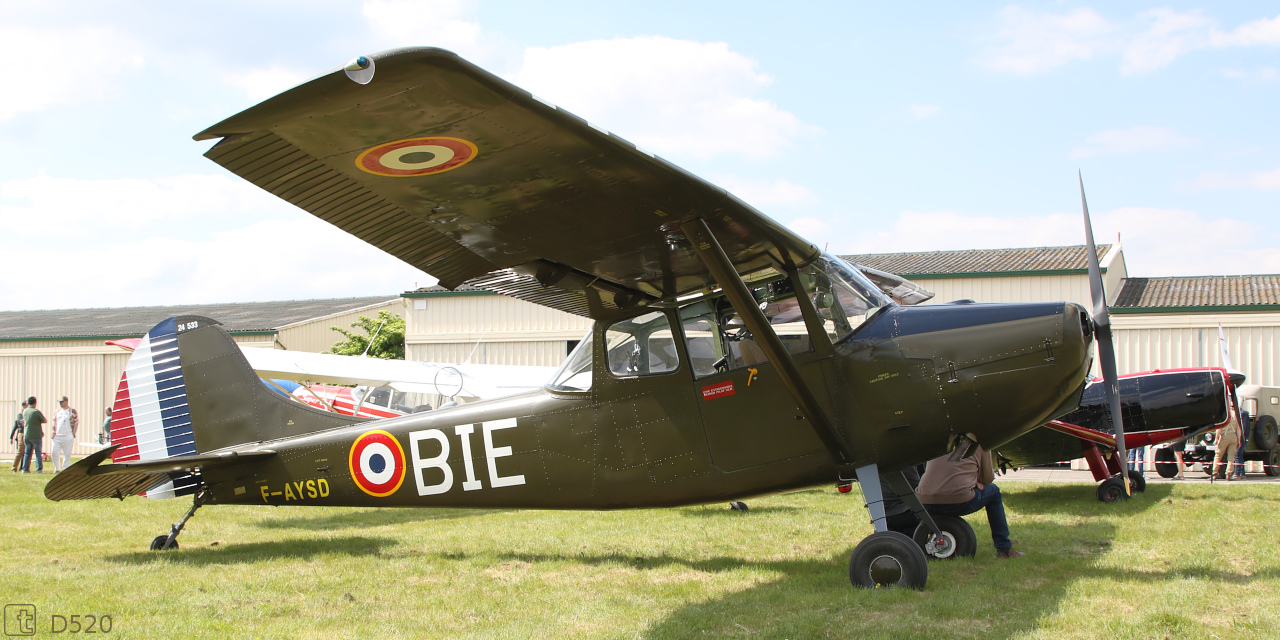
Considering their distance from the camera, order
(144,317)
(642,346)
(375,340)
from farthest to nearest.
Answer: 1. (144,317)
2. (375,340)
3. (642,346)

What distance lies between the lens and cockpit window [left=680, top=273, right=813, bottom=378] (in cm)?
618

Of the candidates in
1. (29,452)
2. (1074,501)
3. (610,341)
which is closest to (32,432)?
(29,452)

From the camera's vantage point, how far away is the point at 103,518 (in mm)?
10648

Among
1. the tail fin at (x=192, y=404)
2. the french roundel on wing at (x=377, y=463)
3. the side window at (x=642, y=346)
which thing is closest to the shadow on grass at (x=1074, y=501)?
the side window at (x=642, y=346)

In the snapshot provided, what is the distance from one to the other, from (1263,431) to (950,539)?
46.3 feet

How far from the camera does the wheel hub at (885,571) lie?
5590mm

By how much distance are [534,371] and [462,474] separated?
1037 centimetres

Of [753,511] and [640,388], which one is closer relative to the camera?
[640,388]

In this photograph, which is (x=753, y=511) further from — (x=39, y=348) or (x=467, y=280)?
(x=39, y=348)

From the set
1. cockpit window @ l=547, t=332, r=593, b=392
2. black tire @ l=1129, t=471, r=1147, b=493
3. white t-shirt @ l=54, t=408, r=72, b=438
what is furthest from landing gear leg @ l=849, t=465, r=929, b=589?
white t-shirt @ l=54, t=408, r=72, b=438

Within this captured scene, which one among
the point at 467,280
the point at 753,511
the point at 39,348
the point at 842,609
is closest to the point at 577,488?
the point at 467,280

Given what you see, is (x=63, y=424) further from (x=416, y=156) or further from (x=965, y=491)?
(x=965, y=491)

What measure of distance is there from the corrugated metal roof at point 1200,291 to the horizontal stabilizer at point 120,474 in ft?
69.3

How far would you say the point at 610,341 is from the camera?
267 inches
